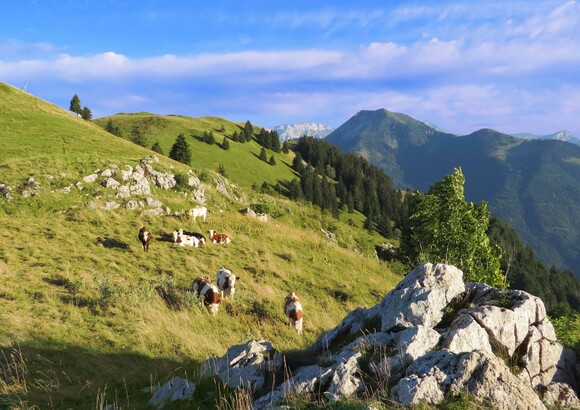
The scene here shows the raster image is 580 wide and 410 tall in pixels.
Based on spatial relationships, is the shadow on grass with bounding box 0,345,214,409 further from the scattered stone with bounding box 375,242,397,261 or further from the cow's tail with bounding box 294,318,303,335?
the scattered stone with bounding box 375,242,397,261

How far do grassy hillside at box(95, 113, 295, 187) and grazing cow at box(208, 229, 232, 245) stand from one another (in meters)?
75.7

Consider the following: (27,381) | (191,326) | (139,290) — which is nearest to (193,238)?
(139,290)

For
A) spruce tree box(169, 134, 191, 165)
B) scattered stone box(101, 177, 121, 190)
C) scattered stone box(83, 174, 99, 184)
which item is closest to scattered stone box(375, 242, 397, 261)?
spruce tree box(169, 134, 191, 165)

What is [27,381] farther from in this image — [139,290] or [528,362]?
[528,362]

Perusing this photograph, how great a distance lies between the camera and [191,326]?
14.4m

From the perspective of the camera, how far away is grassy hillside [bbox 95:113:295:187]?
366 feet

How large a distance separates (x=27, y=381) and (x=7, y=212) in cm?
2090

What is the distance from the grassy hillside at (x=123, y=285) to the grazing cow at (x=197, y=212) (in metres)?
0.81

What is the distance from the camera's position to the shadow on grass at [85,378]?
8.33 meters

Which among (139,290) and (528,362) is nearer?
(528,362)

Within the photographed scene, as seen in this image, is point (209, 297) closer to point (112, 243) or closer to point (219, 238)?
point (112, 243)

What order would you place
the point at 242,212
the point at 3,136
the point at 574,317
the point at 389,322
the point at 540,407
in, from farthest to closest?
the point at 3,136
the point at 242,212
the point at 574,317
the point at 389,322
the point at 540,407

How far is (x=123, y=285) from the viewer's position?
1623cm

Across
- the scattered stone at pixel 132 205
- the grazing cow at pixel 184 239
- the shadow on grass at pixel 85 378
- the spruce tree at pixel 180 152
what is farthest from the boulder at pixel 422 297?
the spruce tree at pixel 180 152
